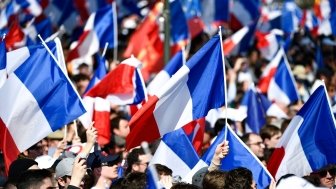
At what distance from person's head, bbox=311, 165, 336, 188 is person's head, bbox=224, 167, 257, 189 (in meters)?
1.76

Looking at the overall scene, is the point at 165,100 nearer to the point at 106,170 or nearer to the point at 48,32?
the point at 106,170

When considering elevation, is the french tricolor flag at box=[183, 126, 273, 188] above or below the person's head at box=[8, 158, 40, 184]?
below

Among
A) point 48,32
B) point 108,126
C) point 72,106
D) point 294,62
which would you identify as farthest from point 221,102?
point 294,62

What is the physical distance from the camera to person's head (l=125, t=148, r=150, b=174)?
30.2ft

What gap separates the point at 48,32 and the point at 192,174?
764 centimetres

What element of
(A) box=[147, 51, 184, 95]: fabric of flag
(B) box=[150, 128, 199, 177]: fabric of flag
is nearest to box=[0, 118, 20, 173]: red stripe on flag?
(B) box=[150, 128, 199, 177]: fabric of flag

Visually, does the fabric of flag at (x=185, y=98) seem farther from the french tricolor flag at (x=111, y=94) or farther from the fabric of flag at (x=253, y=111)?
the fabric of flag at (x=253, y=111)

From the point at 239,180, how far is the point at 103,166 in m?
1.29

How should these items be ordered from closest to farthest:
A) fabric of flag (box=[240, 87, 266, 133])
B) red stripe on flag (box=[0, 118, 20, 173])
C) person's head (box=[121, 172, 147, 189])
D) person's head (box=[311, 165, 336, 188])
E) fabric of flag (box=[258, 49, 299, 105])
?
person's head (box=[121, 172, 147, 189]) < red stripe on flag (box=[0, 118, 20, 173]) < person's head (box=[311, 165, 336, 188]) < fabric of flag (box=[240, 87, 266, 133]) < fabric of flag (box=[258, 49, 299, 105])

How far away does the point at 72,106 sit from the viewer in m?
9.30

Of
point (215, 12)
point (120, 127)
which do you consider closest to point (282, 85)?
point (120, 127)

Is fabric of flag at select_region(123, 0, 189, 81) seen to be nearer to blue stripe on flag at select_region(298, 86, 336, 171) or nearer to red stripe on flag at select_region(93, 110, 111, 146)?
red stripe on flag at select_region(93, 110, 111, 146)

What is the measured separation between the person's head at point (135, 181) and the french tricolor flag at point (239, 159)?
52.1 inches

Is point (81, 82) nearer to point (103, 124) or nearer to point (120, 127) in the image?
point (120, 127)
